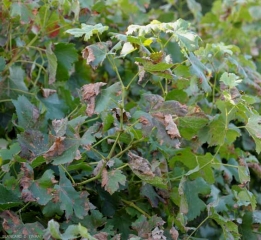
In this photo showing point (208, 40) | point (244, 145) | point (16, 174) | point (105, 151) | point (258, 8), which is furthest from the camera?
point (258, 8)

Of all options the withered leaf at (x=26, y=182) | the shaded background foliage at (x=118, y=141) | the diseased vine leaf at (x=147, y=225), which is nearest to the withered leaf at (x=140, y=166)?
the shaded background foliage at (x=118, y=141)

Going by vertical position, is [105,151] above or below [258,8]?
above

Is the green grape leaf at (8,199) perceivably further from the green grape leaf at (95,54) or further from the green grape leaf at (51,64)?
the green grape leaf at (51,64)

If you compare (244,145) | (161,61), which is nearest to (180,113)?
(161,61)

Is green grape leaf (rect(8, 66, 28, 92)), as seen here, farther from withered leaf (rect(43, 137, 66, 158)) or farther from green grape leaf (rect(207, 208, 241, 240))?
green grape leaf (rect(207, 208, 241, 240))

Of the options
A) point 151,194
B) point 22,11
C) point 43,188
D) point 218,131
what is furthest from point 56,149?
point 22,11

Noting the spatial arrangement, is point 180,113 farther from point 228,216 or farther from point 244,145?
point 244,145

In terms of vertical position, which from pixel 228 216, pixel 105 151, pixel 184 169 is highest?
pixel 105 151

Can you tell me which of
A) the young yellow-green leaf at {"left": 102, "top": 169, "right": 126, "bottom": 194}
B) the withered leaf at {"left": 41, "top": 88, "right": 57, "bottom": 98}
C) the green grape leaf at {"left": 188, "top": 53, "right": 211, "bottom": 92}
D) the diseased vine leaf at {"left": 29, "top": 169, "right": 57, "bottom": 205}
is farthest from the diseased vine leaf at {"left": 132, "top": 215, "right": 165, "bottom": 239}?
the withered leaf at {"left": 41, "top": 88, "right": 57, "bottom": 98}
